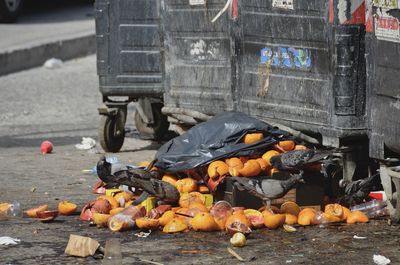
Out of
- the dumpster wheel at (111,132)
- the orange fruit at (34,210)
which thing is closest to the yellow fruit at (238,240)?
the orange fruit at (34,210)

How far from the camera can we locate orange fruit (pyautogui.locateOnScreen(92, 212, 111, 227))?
6.48 m

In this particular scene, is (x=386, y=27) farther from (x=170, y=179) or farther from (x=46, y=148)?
(x=46, y=148)

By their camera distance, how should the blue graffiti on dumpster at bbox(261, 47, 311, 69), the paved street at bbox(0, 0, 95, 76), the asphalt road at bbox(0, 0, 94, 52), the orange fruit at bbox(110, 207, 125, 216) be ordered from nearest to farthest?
the orange fruit at bbox(110, 207, 125, 216)
the blue graffiti on dumpster at bbox(261, 47, 311, 69)
the paved street at bbox(0, 0, 95, 76)
the asphalt road at bbox(0, 0, 94, 52)

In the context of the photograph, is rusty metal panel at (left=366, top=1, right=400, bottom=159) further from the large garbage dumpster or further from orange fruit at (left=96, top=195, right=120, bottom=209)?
A: orange fruit at (left=96, top=195, right=120, bottom=209)

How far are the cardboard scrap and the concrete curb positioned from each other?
25.8ft

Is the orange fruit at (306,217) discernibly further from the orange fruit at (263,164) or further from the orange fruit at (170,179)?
the orange fruit at (170,179)

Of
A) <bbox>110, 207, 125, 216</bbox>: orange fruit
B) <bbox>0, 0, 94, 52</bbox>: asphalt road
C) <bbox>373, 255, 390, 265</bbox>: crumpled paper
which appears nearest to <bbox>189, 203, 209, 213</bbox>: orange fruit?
<bbox>110, 207, 125, 216</bbox>: orange fruit

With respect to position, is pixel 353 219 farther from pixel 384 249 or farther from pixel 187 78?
pixel 187 78

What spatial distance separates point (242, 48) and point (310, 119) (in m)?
0.83

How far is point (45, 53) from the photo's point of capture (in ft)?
47.9

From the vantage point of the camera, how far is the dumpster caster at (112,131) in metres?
9.02

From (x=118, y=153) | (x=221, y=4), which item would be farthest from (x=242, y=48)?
(x=118, y=153)

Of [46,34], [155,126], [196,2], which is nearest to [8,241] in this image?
[196,2]

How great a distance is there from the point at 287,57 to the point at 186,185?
1037mm
